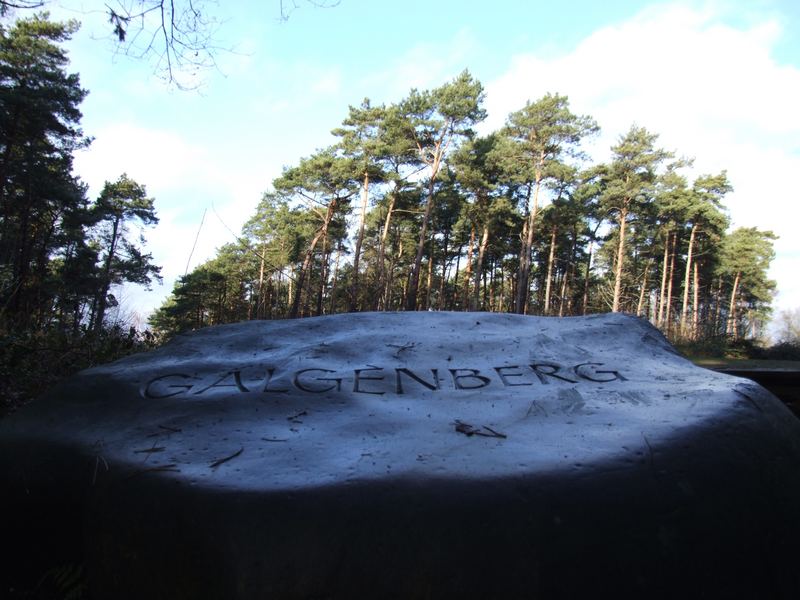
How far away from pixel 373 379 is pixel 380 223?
2670 cm

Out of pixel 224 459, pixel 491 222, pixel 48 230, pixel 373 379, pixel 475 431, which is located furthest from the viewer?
pixel 491 222

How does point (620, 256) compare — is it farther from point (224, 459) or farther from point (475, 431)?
point (224, 459)

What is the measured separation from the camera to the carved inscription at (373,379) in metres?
2.41

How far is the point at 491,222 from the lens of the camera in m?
27.5

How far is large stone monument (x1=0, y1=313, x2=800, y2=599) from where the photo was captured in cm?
145

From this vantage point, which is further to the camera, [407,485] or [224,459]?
[224,459]

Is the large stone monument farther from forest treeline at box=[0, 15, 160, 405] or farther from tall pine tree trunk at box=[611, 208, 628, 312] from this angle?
tall pine tree trunk at box=[611, 208, 628, 312]

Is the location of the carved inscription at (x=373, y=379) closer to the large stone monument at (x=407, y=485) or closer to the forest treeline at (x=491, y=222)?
the large stone monument at (x=407, y=485)

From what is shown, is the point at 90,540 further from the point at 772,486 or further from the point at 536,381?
the point at 772,486

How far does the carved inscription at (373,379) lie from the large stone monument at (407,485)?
0.7 inches

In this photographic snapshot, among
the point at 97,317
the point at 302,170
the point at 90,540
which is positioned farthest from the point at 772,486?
the point at 302,170

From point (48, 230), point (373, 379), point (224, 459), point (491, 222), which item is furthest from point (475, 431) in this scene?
point (491, 222)

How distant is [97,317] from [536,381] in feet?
25.8

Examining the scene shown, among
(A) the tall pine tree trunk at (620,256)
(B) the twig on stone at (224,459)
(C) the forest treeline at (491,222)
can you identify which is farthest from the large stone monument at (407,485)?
(A) the tall pine tree trunk at (620,256)
